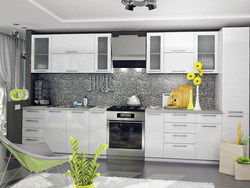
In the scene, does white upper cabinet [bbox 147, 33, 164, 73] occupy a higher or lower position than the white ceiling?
lower

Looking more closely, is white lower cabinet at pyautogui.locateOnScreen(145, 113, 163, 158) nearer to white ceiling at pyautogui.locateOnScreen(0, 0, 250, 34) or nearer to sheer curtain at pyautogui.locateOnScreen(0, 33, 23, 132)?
white ceiling at pyautogui.locateOnScreen(0, 0, 250, 34)

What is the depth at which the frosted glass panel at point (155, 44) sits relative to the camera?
4.98 metres

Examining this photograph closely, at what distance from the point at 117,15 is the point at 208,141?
2.69 meters

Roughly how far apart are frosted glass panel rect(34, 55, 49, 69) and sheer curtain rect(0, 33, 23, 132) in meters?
0.98

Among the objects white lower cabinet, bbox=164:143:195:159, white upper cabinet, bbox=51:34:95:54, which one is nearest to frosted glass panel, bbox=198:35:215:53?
white lower cabinet, bbox=164:143:195:159

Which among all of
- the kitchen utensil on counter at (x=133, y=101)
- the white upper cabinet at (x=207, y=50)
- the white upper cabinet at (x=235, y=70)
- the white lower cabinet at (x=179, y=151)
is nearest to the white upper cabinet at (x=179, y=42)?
the white upper cabinet at (x=207, y=50)

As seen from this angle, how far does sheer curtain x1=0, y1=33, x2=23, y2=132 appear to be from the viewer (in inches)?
226

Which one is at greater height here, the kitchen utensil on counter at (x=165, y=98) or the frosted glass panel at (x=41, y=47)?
the frosted glass panel at (x=41, y=47)

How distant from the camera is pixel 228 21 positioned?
4.54 m

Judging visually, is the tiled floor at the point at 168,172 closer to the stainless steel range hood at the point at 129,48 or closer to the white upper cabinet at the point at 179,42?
the stainless steel range hood at the point at 129,48

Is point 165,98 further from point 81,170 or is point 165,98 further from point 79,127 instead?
point 81,170

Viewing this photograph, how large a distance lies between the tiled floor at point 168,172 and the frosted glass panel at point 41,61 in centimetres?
192

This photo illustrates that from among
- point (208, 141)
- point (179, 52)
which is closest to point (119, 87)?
point (179, 52)

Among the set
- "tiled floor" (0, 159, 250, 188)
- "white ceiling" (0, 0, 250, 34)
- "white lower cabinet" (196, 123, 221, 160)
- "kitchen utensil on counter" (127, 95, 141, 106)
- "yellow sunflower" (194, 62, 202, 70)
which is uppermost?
"white ceiling" (0, 0, 250, 34)
